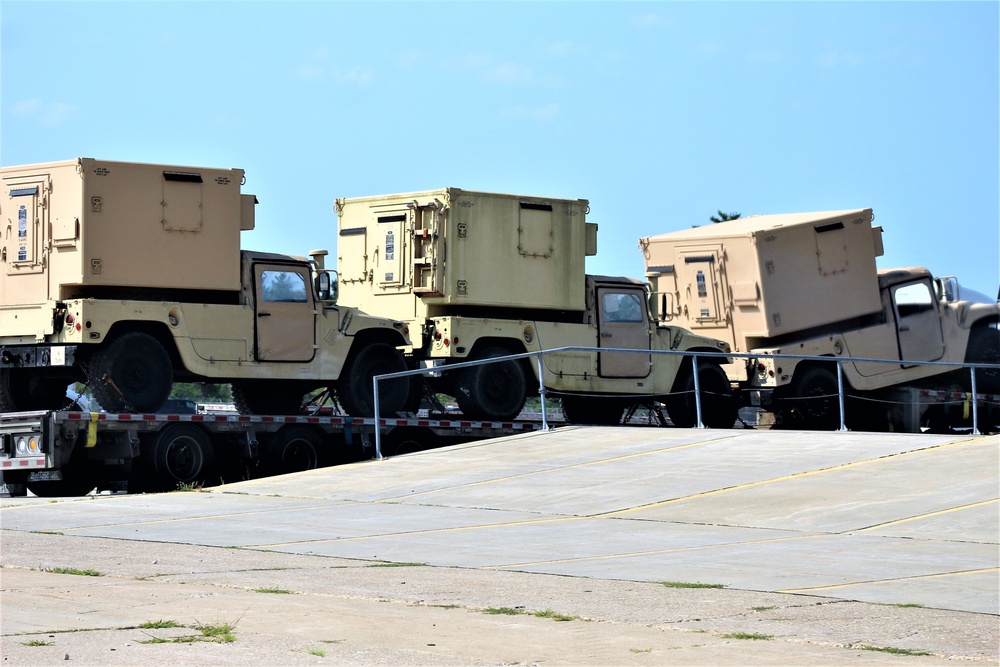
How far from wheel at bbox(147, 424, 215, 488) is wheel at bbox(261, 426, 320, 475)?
88 cm

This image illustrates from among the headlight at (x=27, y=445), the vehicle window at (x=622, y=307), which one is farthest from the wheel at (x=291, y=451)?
the vehicle window at (x=622, y=307)

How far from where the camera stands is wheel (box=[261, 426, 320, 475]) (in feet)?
59.7

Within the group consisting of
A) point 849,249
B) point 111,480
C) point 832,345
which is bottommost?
point 111,480

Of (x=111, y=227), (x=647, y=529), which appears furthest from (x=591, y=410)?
(x=647, y=529)

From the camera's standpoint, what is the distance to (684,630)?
744cm

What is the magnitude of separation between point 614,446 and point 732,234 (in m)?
6.45

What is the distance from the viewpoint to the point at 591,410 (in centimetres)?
2273

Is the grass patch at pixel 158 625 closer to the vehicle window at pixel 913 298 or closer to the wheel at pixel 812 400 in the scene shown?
the wheel at pixel 812 400

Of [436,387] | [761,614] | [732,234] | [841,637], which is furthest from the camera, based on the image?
[732,234]

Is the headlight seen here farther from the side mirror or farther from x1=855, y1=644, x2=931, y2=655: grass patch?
x1=855, y1=644, x2=931, y2=655: grass patch

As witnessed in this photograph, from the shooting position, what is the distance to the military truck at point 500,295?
807 inches

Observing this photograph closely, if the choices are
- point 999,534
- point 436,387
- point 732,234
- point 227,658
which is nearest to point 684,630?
point 227,658

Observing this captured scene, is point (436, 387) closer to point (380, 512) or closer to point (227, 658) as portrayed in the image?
point (380, 512)

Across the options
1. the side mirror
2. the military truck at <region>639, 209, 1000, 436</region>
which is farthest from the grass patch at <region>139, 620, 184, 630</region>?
the military truck at <region>639, 209, 1000, 436</region>
